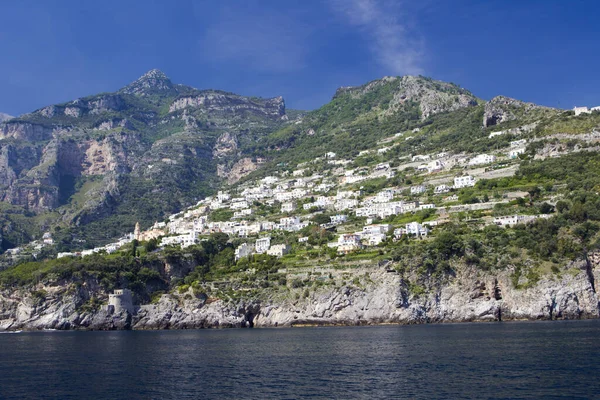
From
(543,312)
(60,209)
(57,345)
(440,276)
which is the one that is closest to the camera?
(57,345)

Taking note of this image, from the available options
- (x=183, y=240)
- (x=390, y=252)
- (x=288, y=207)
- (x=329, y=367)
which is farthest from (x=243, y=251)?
(x=329, y=367)

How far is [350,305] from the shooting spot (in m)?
79.8

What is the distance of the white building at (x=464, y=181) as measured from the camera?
110 m

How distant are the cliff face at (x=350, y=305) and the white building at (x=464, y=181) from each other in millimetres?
35627

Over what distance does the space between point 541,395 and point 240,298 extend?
60325 millimetres

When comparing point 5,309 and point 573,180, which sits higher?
point 573,180

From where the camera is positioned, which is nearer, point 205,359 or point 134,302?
point 205,359

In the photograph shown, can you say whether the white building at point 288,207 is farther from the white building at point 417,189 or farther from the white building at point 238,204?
the white building at point 417,189

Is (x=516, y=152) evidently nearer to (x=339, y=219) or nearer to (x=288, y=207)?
(x=339, y=219)

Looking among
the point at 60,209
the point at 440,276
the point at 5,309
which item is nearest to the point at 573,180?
the point at 440,276

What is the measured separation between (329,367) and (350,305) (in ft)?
129

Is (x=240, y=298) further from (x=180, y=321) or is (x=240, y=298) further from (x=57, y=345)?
(x=57, y=345)

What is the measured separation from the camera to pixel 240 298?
86188 millimetres

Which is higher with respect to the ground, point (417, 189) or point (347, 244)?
point (417, 189)
